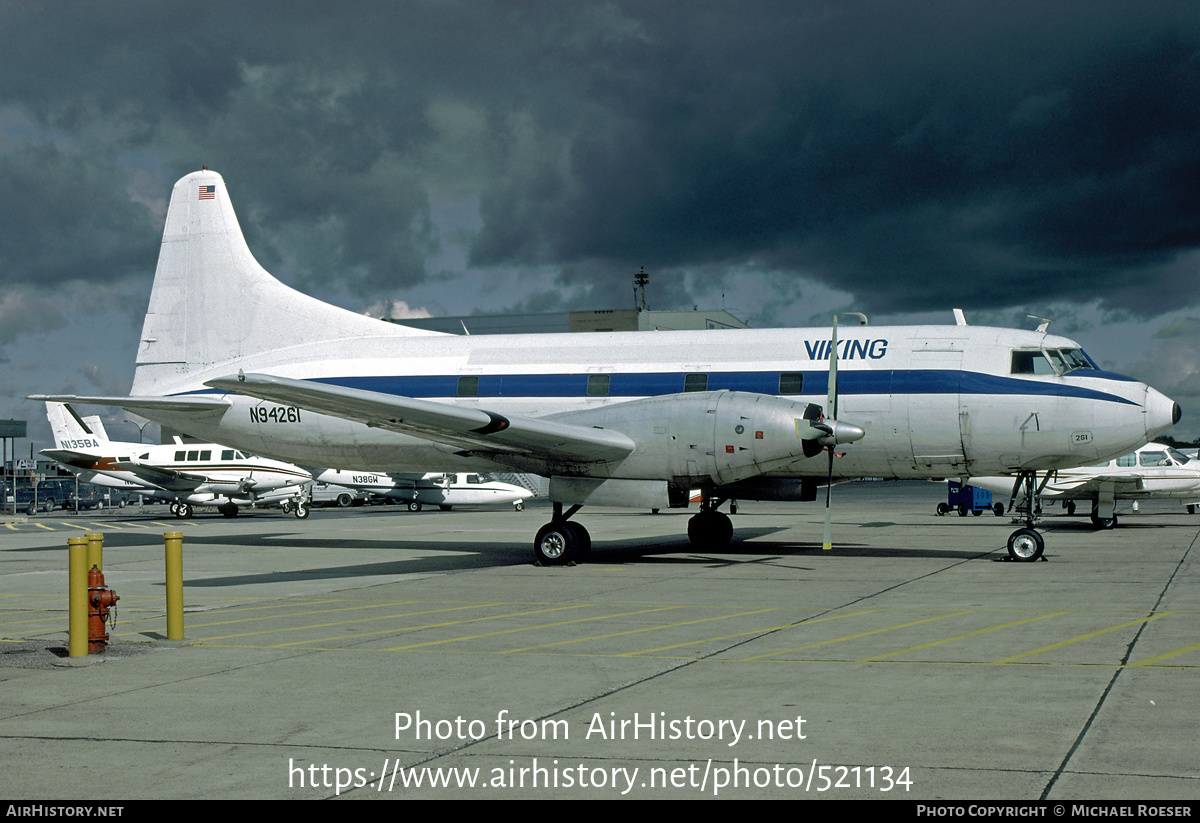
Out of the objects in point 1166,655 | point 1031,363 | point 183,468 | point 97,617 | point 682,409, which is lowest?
point 1166,655

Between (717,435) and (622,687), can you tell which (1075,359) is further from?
(622,687)

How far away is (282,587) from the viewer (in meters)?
15.9

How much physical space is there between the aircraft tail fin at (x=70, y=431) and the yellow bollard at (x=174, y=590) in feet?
140

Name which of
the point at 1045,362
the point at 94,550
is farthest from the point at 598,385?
the point at 94,550

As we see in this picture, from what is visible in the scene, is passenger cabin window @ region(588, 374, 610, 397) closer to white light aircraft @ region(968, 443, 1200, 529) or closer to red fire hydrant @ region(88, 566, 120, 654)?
red fire hydrant @ region(88, 566, 120, 654)

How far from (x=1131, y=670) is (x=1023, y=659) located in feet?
2.89

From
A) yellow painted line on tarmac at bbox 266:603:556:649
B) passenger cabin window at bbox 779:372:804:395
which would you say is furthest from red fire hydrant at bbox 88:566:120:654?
passenger cabin window at bbox 779:372:804:395

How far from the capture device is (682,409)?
56.7 ft

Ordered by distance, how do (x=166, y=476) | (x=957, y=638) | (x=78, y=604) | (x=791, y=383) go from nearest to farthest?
(x=78, y=604) → (x=957, y=638) → (x=791, y=383) → (x=166, y=476)

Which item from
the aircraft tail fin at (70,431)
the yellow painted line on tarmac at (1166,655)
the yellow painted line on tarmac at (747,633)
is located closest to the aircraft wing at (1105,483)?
the yellow painted line on tarmac at (747,633)

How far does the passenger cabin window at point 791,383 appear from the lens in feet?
61.5

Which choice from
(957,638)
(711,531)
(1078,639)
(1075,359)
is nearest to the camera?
(1078,639)

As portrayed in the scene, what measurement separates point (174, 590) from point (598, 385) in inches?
425

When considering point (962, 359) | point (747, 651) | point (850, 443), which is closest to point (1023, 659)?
point (747, 651)
